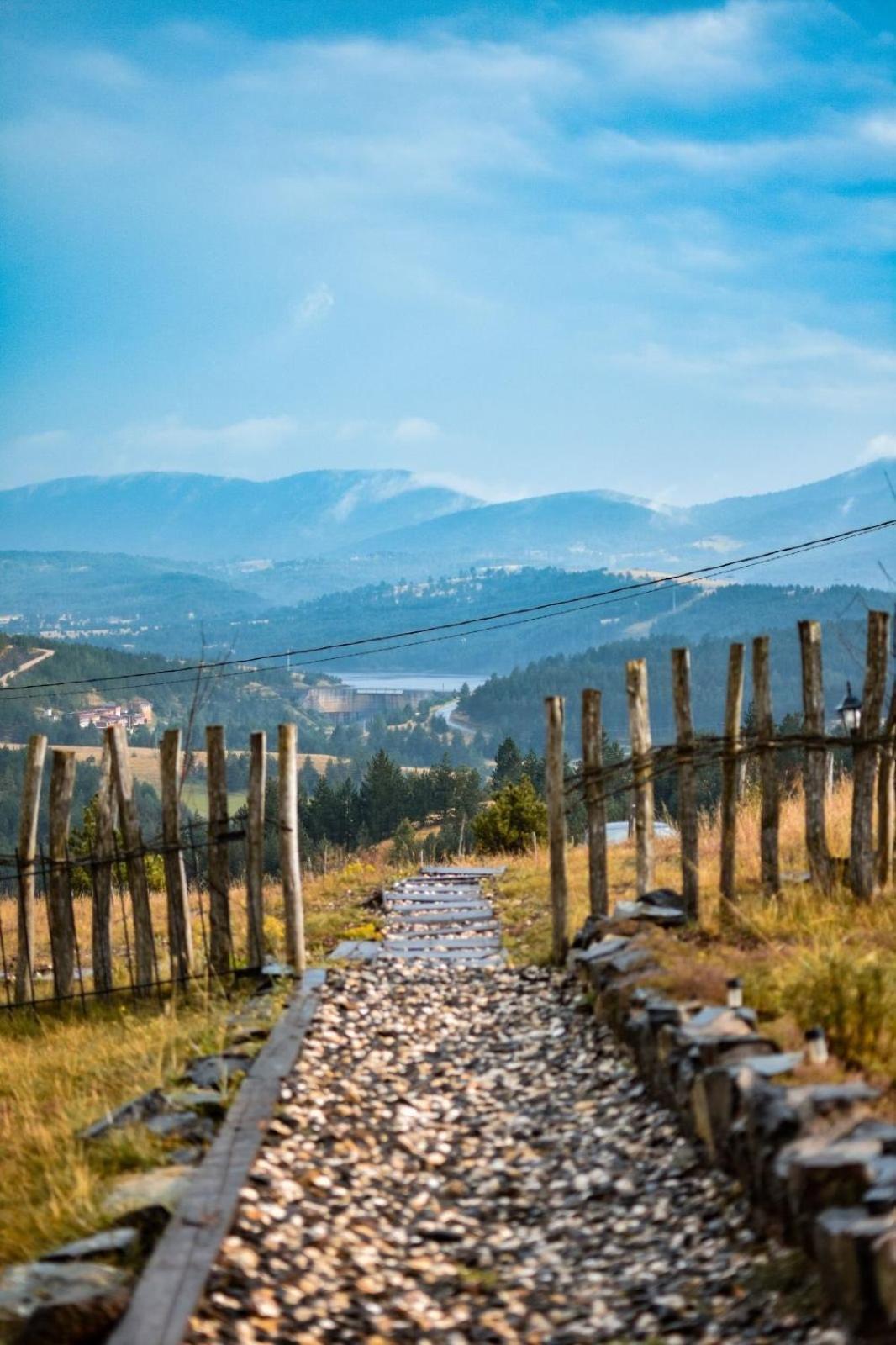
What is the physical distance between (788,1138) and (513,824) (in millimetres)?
15310

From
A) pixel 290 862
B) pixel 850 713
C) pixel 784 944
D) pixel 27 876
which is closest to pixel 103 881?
pixel 27 876

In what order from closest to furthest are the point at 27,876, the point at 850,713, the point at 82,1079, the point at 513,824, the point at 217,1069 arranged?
the point at 217,1069
the point at 82,1079
the point at 27,876
the point at 850,713
the point at 513,824

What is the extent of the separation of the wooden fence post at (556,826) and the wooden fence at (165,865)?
210 cm

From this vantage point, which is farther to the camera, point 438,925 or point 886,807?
point 438,925

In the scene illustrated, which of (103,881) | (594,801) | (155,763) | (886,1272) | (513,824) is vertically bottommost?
(886,1272)

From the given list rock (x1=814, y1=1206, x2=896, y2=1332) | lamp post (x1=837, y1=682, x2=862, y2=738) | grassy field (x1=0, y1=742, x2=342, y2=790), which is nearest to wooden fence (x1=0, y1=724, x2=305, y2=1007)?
lamp post (x1=837, y1=682, x2=862, y2=738)

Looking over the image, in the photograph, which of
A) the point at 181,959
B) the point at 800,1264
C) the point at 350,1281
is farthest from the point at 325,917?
the point at 800,1264

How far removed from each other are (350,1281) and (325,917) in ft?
26.7

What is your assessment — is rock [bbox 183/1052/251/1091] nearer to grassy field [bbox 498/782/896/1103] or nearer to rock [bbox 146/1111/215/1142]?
rock [bbox 146/1111/215/1142]

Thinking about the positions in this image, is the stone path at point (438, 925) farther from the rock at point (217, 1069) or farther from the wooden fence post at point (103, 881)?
the rock at point (217, 1069)

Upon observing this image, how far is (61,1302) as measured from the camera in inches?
175

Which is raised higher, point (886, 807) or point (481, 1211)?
point (886, 807)

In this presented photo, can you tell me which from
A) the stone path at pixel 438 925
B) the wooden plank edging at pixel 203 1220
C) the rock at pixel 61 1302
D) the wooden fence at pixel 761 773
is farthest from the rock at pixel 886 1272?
the stone path at pixel 438 925

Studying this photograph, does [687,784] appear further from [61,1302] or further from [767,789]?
[61,1302]
